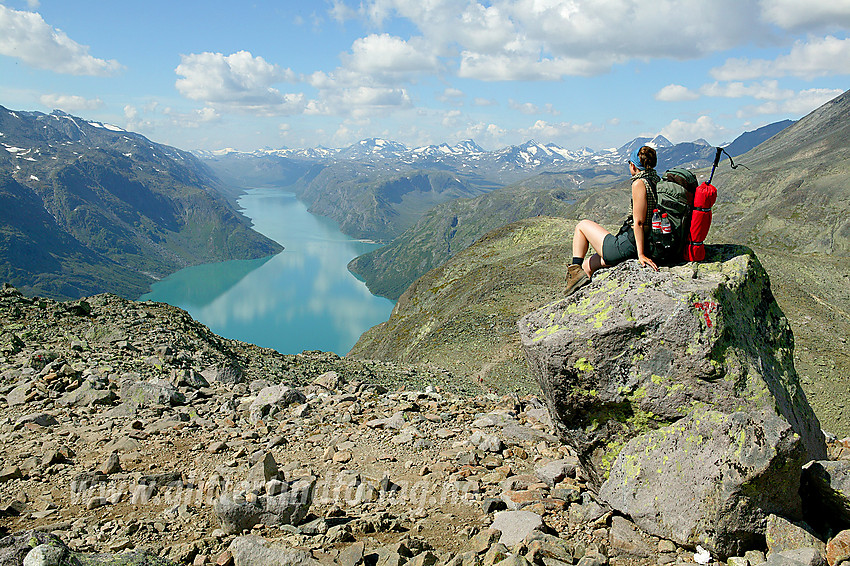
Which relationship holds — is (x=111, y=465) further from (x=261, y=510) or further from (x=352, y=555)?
(x=352, y=555)

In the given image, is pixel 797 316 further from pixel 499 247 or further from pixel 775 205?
pixel 775 205

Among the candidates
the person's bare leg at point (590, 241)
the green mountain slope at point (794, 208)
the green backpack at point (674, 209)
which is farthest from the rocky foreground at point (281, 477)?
the green mountain slope at point (794, 208)

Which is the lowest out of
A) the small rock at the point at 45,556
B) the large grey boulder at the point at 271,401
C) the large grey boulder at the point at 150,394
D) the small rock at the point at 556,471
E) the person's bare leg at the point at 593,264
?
the large grey boulder at the point at 271,401

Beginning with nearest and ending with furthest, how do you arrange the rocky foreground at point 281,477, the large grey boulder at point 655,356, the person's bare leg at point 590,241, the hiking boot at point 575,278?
the rocky foreground at point 281,477
the large grey boulder at point 655,356
the person's bare leg at point 590,241
the hiking boot at point 575,278

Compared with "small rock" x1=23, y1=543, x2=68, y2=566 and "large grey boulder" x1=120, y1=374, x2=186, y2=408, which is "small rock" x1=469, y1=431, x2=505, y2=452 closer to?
"small rock" x1=23, y1=543, x2=68, y2=566

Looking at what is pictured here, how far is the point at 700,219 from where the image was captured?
9008mm

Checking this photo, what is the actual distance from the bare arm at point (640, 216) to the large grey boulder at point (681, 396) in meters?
0.23

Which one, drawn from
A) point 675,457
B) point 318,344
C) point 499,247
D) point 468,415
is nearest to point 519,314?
point 468,415

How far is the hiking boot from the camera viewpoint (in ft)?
33.7

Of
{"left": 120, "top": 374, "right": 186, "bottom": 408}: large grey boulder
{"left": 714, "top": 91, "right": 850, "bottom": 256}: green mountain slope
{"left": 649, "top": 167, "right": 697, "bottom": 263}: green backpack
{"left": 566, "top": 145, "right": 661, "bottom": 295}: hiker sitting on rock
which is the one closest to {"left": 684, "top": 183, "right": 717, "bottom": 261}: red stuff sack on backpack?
{"left": 649, "top": 167, "right": 697, "bottom": 263}: green backpack

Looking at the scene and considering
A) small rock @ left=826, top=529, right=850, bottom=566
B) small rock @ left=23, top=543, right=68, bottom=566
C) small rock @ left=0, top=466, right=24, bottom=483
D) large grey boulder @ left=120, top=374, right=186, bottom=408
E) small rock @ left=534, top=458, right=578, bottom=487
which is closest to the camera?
small rock @ left=23, top=543, right=68, bottom=566

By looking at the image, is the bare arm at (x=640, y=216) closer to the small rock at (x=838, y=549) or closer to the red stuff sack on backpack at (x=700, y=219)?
the red stuff sack on backpack at (x=700, y=219)

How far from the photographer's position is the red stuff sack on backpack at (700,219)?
8883mm

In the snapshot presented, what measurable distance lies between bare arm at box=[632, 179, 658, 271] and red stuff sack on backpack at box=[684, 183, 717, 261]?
2.93 ft
